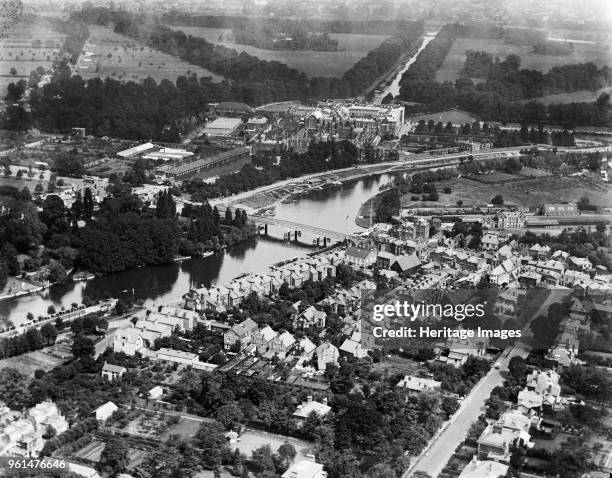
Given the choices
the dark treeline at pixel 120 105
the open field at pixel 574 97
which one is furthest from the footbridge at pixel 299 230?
the open field at pixel 574 97

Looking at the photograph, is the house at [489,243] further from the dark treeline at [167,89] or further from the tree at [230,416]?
the dark treeline at [167,89]

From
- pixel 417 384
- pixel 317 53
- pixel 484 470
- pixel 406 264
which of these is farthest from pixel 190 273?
pixel 317 53

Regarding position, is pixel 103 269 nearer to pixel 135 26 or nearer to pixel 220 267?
pixel 220 267

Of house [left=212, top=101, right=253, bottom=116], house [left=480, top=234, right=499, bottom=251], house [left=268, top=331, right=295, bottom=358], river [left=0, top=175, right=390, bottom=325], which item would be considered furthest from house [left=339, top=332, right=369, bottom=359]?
house [left=212, top=101, right=253, bottom=116]

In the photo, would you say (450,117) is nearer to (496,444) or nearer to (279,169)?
(279,169)

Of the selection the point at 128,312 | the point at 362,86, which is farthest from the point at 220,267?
the point at 362,86

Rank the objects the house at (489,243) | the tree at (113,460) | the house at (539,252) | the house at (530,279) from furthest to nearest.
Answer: the house at (489,243)
the house at (539,252)
the house at (530,279)
the tree at (113,460)
